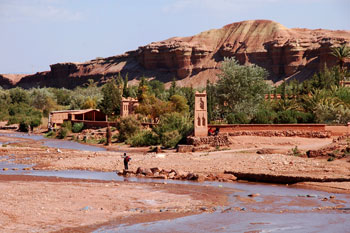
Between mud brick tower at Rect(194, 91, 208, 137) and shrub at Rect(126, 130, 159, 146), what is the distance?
6389 millimetres

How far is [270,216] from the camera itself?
1450 cm

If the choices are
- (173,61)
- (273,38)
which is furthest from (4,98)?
(273,38)

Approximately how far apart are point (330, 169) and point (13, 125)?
4736 centimetres

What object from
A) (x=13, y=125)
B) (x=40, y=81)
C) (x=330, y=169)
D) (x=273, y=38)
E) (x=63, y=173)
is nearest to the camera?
(x=330, y=169)

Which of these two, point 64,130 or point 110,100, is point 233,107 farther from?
point 64,130

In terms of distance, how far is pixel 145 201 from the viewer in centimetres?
1656

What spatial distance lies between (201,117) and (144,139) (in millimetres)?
8142

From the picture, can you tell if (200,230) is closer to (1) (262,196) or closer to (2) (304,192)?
(1) (262,196)

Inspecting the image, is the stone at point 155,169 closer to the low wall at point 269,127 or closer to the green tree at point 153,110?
the low wall at point 269,127

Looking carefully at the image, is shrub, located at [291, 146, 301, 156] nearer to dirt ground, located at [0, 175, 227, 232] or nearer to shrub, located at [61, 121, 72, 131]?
dirt ground, located at [0, 175, 227, 232]

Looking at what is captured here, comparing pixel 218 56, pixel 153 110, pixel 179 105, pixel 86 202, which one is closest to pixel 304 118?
pixel 153 110

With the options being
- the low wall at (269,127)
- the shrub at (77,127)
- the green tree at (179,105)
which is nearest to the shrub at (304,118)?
the low wall at (269,127)

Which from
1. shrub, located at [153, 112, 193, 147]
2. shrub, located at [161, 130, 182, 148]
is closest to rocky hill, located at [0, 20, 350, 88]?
shrub, located at [153, 112, 193, 147]

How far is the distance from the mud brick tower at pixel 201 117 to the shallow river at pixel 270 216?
1086 cm
